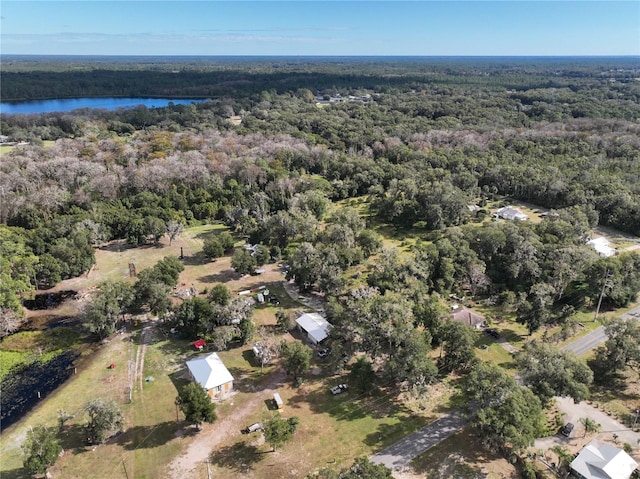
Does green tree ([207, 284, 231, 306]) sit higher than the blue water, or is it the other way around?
the blue water

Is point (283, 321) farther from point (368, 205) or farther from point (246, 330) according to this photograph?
point (368, 205)

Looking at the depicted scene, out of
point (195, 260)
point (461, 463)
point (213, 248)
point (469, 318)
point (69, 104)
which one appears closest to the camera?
point (461, 463)

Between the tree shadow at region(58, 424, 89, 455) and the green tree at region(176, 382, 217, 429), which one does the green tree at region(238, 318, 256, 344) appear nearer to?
the green tree at region(176, 382, 217, 429)

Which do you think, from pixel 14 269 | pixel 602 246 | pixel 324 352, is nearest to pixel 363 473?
pixel 324 352

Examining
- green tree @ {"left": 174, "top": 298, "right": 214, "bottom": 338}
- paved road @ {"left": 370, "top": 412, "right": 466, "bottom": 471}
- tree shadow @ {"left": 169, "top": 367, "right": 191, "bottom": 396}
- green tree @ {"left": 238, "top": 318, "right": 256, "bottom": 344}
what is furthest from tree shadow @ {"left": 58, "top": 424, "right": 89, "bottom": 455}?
paved road @ {"left": 370, "top": 412, "right": 466, "bottom": 471}

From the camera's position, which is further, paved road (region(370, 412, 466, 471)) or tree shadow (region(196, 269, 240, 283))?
tree shadow (region(196, 269, 240, 283))

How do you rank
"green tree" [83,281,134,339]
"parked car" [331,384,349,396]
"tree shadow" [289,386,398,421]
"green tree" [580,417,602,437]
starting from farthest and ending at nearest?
"green tree" [83,281,134,339], "parked car" [331,384,349,396], "tree shadow" [289,386,398,421], "green tree" [580,417,602,437]

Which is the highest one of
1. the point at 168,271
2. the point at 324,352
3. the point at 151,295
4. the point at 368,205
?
the point at 168,271
